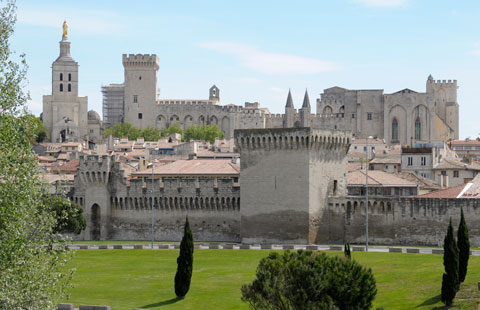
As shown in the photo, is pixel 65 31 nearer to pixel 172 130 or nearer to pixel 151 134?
pixel 172 130

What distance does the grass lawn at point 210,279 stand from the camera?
162 ft

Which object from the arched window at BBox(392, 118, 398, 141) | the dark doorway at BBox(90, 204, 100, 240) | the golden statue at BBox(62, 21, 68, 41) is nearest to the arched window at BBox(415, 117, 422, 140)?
the arched window at BBox(392, 118, 398, 141)

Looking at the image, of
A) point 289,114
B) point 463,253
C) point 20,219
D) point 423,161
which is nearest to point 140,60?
point 289,114

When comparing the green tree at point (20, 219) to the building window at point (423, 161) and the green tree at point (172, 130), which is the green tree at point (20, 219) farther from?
the green tree at point (172, 130)

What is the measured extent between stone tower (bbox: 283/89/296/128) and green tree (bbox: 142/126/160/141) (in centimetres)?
2237

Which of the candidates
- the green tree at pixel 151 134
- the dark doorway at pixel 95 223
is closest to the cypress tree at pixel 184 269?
the dark doorway at pixel 95 223

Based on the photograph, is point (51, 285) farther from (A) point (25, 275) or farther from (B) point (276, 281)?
(B) point (276, 281)

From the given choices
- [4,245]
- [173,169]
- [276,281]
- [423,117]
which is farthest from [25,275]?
[423,117]

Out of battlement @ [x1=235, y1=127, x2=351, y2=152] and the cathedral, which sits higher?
the cathedral

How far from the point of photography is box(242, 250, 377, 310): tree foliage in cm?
4253

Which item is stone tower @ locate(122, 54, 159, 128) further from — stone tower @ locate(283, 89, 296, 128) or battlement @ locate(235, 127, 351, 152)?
battlement @ locate(235, 127, 351, 152)

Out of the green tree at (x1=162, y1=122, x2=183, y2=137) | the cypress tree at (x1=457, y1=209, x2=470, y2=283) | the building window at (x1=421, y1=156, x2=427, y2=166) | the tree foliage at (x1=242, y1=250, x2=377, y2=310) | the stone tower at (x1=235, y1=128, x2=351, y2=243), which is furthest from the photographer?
the green tree at (x1=162, y1=122, x2=183, y2=137)

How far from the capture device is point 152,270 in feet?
202

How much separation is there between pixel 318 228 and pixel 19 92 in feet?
130
